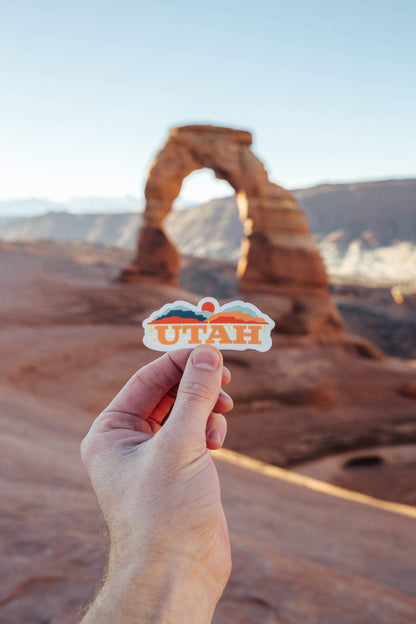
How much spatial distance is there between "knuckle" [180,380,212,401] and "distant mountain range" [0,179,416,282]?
Result: 162 feet

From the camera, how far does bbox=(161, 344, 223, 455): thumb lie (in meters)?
1.20

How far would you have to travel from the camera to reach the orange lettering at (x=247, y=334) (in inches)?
67.8

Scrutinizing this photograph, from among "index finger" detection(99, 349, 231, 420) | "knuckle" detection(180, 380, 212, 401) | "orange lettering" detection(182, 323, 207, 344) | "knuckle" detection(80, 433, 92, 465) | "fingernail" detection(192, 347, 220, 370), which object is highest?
"fingernail" detection(192, 347, 220, 370)

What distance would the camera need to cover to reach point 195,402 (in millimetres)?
1259

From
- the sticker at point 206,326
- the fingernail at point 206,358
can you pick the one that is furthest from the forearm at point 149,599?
the sticker at point 206,326

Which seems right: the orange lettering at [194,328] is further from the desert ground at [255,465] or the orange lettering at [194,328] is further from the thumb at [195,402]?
the desert ground at [255,465]

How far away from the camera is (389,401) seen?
1022cm

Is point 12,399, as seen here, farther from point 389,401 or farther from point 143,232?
point 143,232

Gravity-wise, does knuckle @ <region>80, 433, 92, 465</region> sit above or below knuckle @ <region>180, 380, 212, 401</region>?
below

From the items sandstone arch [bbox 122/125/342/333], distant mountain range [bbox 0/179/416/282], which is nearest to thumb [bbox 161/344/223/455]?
sandstone arch [bbox 122/125/342/333]

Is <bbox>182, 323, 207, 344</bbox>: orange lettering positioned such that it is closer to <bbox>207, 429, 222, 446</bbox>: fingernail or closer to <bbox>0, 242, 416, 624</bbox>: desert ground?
<bbox>207, 429, 222, 446</bbox>: fingernail

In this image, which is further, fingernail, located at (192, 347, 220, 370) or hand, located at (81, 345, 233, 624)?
fingernail, located at (192, 347, 220, 370)

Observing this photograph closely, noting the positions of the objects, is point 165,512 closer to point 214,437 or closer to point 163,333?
point 214,437

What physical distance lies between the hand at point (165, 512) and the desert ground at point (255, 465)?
94 centimetres
